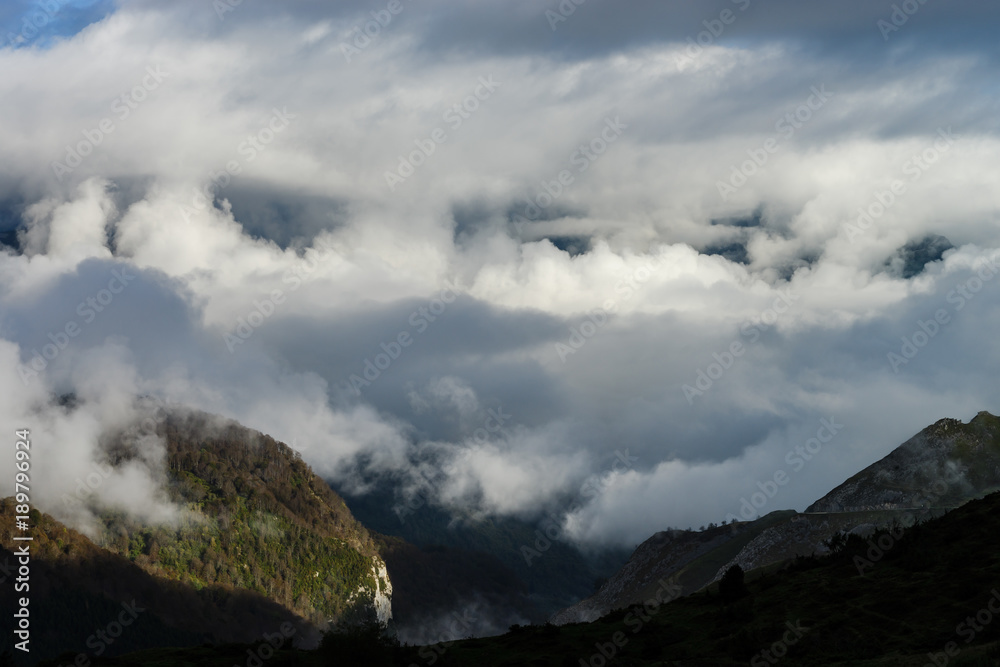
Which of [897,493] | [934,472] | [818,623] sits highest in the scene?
[818,623]

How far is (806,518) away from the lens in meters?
162

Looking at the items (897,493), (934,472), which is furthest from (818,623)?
(934,472)

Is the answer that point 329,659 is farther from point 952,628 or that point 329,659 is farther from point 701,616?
point 952,628

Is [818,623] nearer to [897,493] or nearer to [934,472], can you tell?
[897,493]

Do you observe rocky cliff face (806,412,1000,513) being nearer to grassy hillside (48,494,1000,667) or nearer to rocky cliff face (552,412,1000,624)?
rocky cliff face (552,412,1000,624)

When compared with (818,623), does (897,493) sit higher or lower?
lower

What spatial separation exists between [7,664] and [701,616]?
63409mm

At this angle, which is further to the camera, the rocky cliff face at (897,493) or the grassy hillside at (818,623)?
the rocky cliff face at (897,493)

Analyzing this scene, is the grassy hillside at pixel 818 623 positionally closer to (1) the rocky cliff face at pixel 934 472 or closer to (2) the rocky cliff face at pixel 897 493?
(2) the rocky cliff face at pixel 897 493

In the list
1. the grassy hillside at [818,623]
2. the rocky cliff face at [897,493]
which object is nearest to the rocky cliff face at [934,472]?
the rocky cliff face at [897,493]

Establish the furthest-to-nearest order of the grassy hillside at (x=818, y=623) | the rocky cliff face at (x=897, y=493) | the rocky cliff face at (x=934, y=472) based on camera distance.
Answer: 1. the rocky cliff face at (x=934, y=472)
2. the rocky cliff face at (x=897, y=493)
3. the grassy hillside at (x=818, y=623)

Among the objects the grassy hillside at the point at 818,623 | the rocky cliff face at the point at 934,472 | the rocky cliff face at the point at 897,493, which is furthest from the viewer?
the rocky cliff face at the point at 934,472

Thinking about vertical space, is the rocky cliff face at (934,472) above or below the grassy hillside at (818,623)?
below

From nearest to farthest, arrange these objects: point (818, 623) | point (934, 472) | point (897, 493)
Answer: point (818, 623), point (934, 472), point (897, 493)
